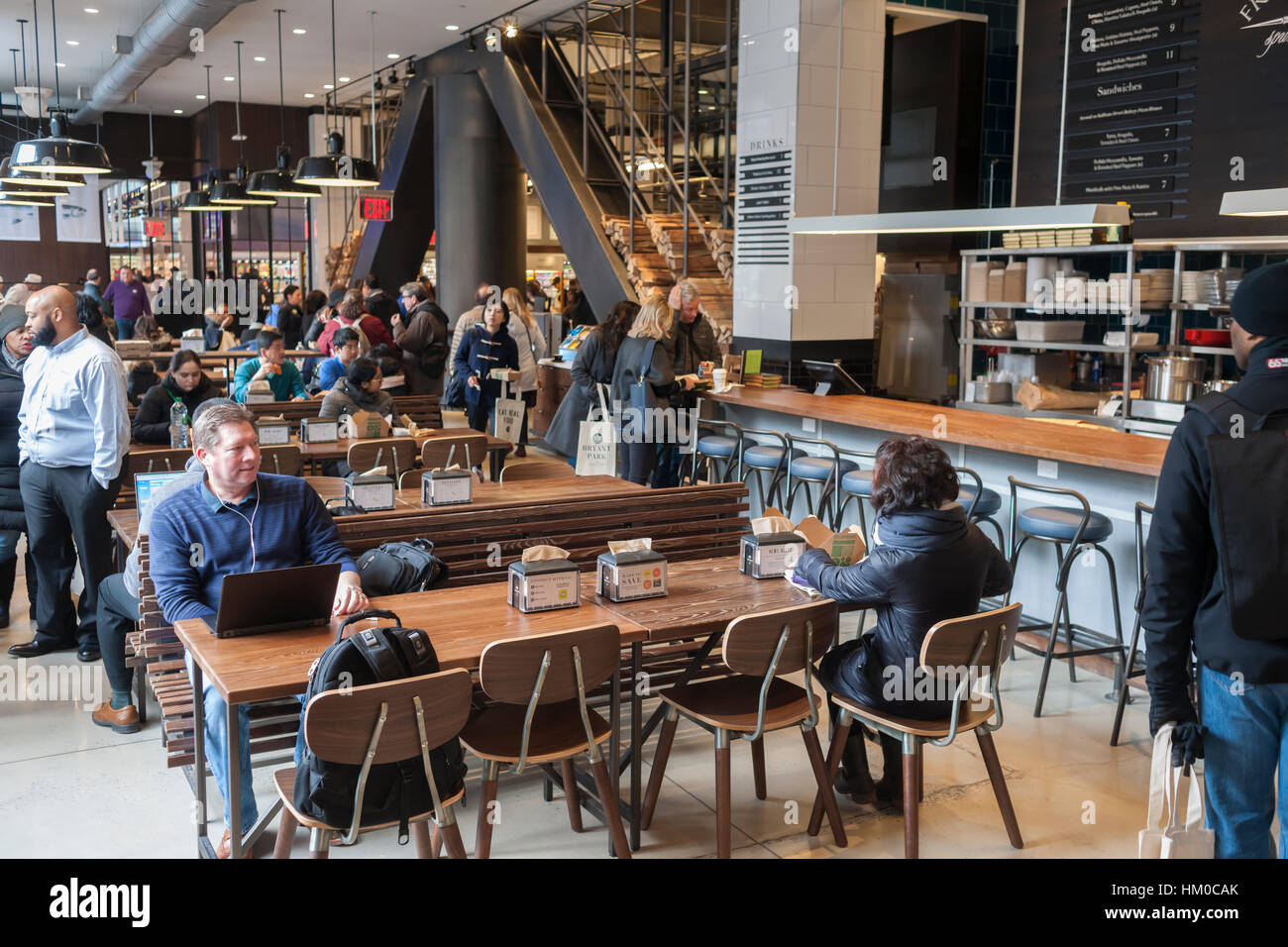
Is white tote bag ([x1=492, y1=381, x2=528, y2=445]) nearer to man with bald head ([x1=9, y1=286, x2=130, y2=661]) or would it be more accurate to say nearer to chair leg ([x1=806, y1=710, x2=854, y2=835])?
man with bald head ([x1=9, y1=286, x2=130, y2=661])

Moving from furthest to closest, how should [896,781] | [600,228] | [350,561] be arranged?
[600,228] < [896,781] < [350,561]

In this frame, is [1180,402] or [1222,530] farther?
[1180,402]

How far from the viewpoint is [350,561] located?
3.41 metres

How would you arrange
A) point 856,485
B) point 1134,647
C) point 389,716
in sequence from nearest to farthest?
point 389,716 < point 1134,647 < point 856,485

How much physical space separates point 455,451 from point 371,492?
180 cm

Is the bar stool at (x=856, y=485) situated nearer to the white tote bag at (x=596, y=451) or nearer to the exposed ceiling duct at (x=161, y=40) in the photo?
the white tote bag at (x=596, y=451)

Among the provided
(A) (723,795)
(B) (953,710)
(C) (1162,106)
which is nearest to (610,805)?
(A) (723,795)

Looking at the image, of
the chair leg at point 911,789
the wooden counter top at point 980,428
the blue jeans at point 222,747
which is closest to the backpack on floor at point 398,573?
the blue jeans at point 222,747

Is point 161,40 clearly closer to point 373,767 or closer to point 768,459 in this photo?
point 768,459

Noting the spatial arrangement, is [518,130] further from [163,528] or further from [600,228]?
[163,528]

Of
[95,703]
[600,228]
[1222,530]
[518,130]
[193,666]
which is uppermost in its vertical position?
[518,130]

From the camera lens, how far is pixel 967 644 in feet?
10.2

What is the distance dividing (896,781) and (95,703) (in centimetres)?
308

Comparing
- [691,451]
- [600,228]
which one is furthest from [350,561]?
[600,228]
